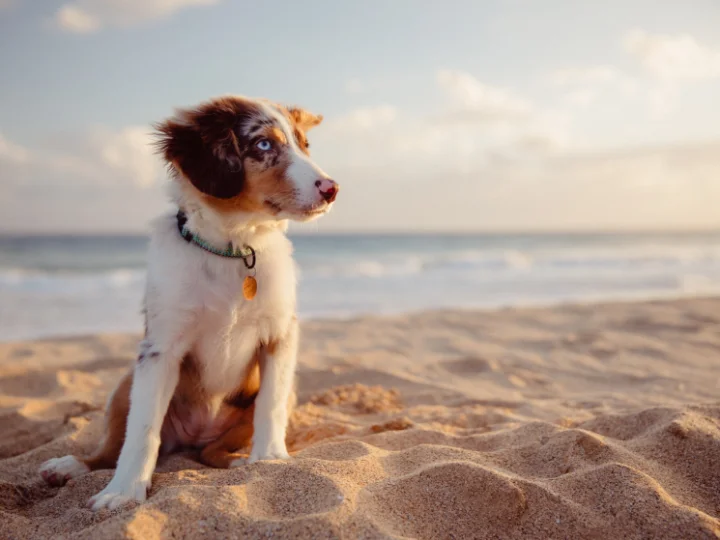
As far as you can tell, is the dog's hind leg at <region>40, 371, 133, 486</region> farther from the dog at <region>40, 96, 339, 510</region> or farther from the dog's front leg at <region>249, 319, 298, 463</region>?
the dog's front leg at <region>249, 319, 298, 463</region>

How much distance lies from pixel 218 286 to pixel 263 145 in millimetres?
742

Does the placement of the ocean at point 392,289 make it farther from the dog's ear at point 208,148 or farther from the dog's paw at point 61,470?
the dog's ear at point 208,148

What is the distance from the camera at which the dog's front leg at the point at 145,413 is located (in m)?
2.50

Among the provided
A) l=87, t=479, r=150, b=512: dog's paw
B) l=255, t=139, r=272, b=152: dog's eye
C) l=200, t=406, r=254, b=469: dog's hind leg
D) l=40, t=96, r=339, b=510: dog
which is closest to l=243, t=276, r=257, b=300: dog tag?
l=40, t=96, r=339, b=510: dog

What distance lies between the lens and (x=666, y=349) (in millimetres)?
5926

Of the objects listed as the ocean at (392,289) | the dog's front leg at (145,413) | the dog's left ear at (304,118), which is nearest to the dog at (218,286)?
the dog's front leg at (145,413)

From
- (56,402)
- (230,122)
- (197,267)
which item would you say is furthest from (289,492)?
(56,402)

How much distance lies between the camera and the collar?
273cm

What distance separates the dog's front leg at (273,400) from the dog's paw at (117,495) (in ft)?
1.69

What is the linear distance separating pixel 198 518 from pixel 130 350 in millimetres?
4598

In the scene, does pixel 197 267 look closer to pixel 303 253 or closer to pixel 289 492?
pixel 289 492

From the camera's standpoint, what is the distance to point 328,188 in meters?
2.74

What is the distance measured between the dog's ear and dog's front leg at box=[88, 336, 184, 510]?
801mm

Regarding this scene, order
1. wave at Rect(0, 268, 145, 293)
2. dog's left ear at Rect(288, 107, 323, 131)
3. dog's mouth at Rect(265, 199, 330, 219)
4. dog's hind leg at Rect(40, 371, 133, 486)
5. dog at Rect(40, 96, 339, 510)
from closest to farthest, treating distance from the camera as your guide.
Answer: dog at Rect(40, 96, 339, 510) < dog's mouth at Rect(265, 199, 330, 219) < dog's hind leg at Rect(40, 371, 133, 486) < dog's left ear at Rect(288, 107, 323, 131) < wave at Rect(0, 268, 145, 293)
